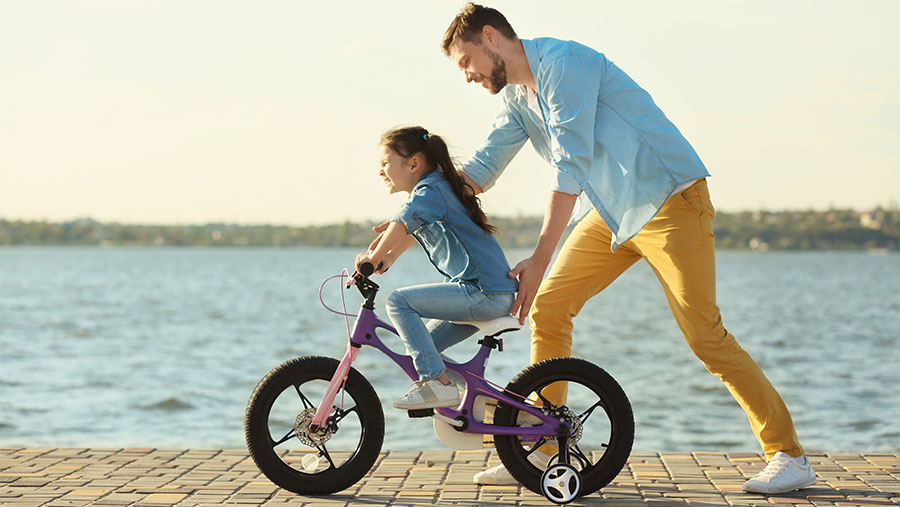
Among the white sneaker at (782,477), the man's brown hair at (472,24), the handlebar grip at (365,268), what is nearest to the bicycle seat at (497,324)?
the handlebar grip at (365,268)

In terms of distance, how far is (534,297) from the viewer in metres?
4.32

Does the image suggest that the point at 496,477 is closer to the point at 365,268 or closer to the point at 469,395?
the point at 469,395

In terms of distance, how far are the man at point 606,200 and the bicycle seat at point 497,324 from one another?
48mm

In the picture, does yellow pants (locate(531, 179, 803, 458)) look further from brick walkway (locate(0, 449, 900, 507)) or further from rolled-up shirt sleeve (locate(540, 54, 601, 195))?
rolled-up shirt sleeve (locate(540, 54, 601, 195))

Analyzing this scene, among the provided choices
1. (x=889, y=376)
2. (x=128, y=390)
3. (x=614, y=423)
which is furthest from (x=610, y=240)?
(x=889, y=376)

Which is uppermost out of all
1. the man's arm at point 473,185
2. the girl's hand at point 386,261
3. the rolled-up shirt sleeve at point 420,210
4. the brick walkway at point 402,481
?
the man's arm at point 473,185

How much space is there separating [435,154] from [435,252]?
40cm

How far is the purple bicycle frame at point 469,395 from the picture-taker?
13.9 ft

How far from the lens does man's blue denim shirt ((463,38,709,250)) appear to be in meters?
4.13

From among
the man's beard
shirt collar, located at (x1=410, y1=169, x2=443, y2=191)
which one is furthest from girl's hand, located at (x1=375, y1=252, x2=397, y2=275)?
the man's beard

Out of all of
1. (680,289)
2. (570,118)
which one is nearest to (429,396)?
(680,289)

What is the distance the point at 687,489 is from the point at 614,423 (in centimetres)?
55

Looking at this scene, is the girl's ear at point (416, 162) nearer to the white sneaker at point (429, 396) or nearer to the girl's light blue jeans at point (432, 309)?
the girl's light blue jeans at point (432, 309)

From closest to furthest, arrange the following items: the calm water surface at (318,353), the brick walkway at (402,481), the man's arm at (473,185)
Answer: the brick walkway at (402,481)
the man's arm at (473,185)
the calm water surface at (318,353)
